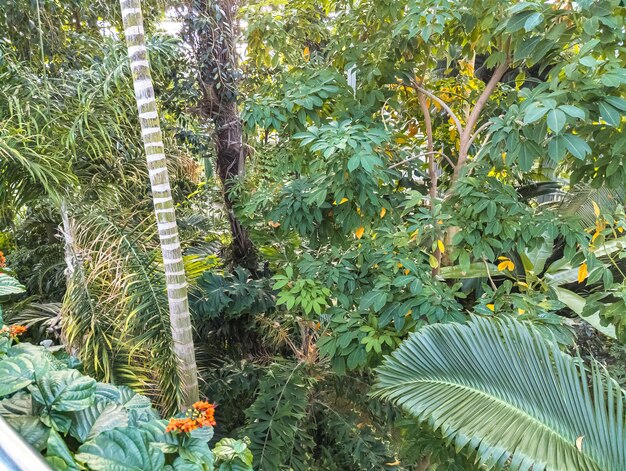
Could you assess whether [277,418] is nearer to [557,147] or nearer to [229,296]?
[229,296]

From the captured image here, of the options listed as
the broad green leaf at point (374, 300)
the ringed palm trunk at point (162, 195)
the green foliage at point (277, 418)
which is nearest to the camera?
the ringed palm trunk at point (162, 195)

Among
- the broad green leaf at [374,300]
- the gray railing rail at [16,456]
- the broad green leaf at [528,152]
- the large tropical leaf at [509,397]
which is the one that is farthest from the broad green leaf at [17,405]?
the broad green leaf at [528,152]

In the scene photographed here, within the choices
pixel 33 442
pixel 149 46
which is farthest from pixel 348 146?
pixel 149 46

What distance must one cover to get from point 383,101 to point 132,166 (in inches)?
72.3

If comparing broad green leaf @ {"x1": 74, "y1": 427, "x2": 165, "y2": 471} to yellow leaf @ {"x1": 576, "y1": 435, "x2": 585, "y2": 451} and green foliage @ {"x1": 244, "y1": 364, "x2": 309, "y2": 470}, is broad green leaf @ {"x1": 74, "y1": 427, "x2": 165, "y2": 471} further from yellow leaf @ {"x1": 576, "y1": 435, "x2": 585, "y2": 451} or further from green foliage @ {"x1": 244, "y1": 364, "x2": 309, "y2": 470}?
green foliage @ {"x1": 244, "y1": 364, "x2": 309, "y2": 470}

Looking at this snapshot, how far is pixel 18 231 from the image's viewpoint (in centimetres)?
382

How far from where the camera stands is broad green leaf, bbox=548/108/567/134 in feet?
4.07

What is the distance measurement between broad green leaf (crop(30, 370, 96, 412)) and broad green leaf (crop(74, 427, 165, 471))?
0.35 feet

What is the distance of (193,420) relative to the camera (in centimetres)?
115

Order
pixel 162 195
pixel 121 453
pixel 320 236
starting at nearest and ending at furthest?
pixel 121 453 < pixel 162 195 < pixel 320 236

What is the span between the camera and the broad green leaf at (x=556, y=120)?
1.24m

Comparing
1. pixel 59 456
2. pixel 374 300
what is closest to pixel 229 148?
pixel 374 300

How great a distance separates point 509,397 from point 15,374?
5.01 ft

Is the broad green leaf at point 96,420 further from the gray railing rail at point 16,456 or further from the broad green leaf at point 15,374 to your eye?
the gray railing rail at point 16,456
